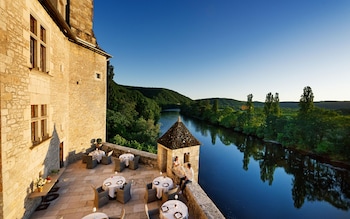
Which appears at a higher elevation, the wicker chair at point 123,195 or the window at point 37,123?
the window at point 37,123

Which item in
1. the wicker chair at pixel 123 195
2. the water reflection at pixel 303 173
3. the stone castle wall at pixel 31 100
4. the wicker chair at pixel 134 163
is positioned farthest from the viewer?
the water reflection at pixel 303 173

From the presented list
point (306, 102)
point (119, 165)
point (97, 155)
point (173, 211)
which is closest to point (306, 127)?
point (306, 102)

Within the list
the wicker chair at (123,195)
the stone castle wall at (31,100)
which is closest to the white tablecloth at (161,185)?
the wicker chair at (123,195)

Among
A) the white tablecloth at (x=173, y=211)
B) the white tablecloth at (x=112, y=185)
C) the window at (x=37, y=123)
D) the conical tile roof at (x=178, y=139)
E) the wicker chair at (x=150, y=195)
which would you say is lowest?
the wicker chair at (x=150, y=195)

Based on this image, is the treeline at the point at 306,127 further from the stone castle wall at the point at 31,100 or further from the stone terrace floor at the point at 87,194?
the stone castle wall at the point at 31,100

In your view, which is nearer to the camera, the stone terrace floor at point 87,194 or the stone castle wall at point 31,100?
the stone castle wall at point 31,100

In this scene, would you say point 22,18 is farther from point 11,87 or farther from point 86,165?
point 86,165

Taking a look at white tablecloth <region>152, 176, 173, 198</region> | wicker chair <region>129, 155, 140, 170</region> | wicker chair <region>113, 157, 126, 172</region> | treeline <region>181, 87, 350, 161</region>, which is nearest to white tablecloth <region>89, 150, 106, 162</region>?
wicker chair <region>113, 157, 126, 172</region>

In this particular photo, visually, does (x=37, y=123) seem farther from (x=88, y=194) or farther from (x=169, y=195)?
(x=169, y=195)

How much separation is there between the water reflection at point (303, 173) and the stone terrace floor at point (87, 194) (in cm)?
1363

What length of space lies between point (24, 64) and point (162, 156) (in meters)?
5.74

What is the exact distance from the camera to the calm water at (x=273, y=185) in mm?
12523

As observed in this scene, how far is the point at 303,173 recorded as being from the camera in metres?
17.8

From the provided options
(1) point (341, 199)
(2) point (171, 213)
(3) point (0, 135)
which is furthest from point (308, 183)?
(3) point (0, 135)
